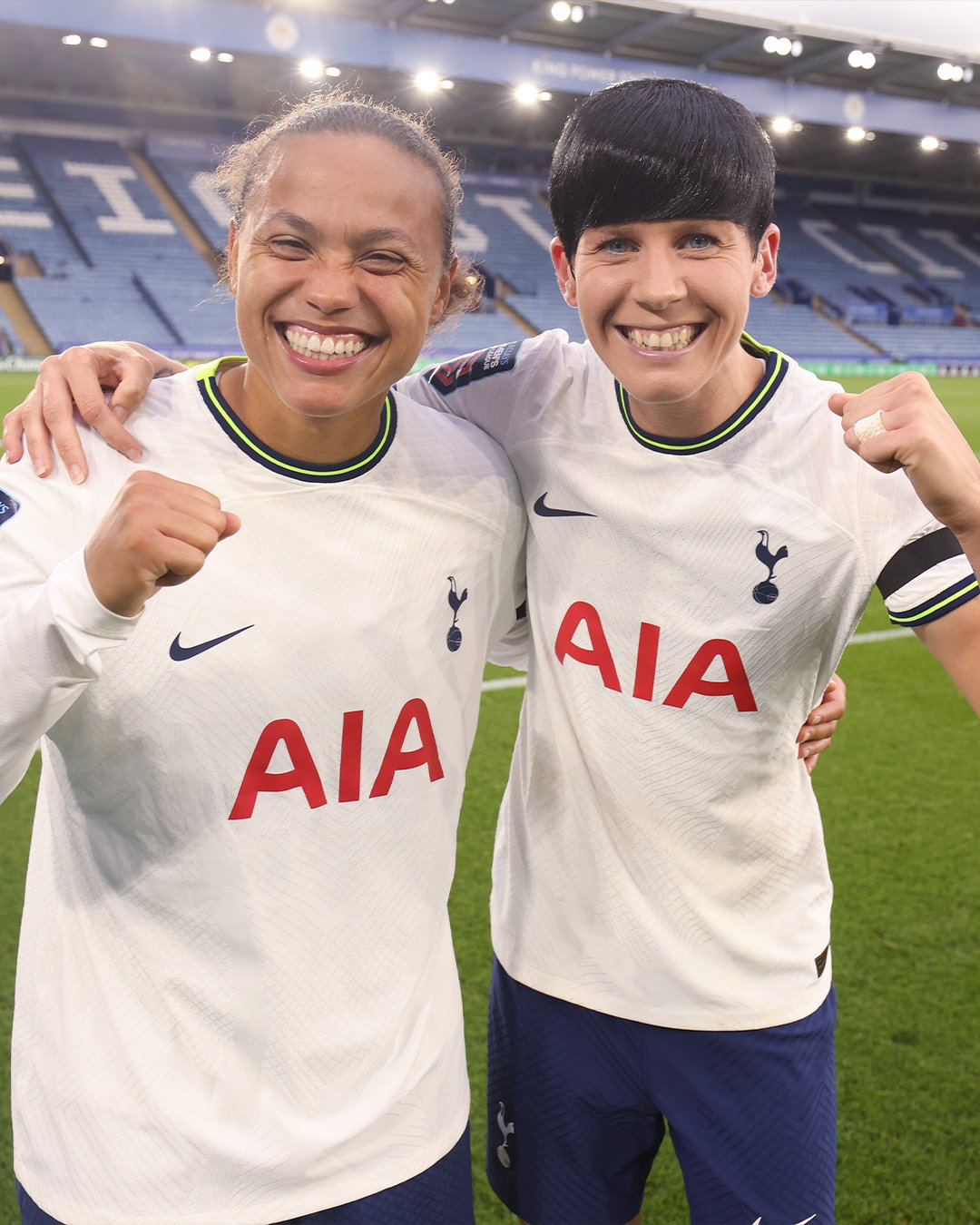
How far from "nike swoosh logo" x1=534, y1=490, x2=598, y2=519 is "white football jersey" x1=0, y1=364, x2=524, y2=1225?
339 mm

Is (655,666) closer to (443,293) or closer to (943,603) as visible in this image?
(943,603)

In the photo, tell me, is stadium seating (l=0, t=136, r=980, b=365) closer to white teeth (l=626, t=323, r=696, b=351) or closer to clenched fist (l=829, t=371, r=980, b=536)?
white teeth (l=626, t=323, r=696, b=351)

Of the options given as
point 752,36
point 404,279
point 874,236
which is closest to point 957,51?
point 752,36

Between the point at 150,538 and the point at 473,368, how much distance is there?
1031 millimetres

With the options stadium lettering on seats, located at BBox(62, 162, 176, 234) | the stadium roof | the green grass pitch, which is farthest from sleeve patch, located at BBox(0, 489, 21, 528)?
stadium lettering on seats, located at BBox(62, 162, 176, 234)

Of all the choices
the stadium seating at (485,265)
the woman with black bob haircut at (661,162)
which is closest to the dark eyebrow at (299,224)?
the woman with black bob haircut at (661,162)

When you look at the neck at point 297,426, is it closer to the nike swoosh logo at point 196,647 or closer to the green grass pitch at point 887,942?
the nike swoosh logo at point 196,647

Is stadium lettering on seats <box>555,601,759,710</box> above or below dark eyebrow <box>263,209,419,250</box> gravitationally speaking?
below

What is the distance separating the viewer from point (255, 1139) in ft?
4.95

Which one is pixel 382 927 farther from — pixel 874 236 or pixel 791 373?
pixel 874 236

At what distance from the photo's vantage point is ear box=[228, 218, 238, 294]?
168 cm

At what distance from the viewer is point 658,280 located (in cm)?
166

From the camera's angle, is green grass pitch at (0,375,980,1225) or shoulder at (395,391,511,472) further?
green grass pitch at (0,375,980,1225)

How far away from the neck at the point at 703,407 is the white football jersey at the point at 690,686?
0.7 inches
